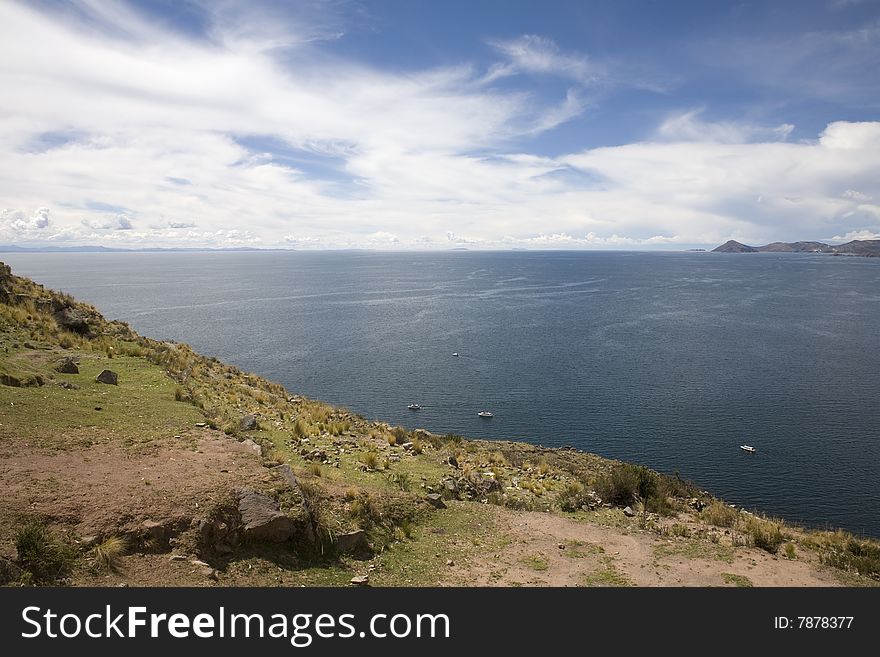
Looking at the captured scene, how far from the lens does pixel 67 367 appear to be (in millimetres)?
21328

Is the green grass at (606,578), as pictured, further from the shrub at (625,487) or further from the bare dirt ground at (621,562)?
the shrub at (625,487)

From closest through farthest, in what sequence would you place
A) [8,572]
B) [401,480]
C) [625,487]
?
[8,572] → [401,480] → [625,487]

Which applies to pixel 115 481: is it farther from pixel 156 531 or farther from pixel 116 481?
pixel 156 531

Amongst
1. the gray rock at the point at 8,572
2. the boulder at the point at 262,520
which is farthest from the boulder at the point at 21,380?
the gray rock at the point at 8,572

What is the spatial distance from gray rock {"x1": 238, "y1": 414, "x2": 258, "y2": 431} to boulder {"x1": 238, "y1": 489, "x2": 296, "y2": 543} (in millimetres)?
8837

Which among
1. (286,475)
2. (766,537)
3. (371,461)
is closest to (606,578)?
(766,537)

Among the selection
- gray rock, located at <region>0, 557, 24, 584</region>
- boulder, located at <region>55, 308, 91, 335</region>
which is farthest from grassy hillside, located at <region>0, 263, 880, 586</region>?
boulder, located at <region>55, 308, 91, 335</region>

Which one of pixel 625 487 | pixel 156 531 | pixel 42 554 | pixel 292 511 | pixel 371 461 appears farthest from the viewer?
pixel 625 487

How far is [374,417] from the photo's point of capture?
4684 cm

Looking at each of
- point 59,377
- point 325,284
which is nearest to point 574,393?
point 59,377

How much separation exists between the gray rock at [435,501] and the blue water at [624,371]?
24846 millimetres

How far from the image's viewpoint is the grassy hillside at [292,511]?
421 inches

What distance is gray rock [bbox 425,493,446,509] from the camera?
16969 mm

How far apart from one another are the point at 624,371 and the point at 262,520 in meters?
54.9
